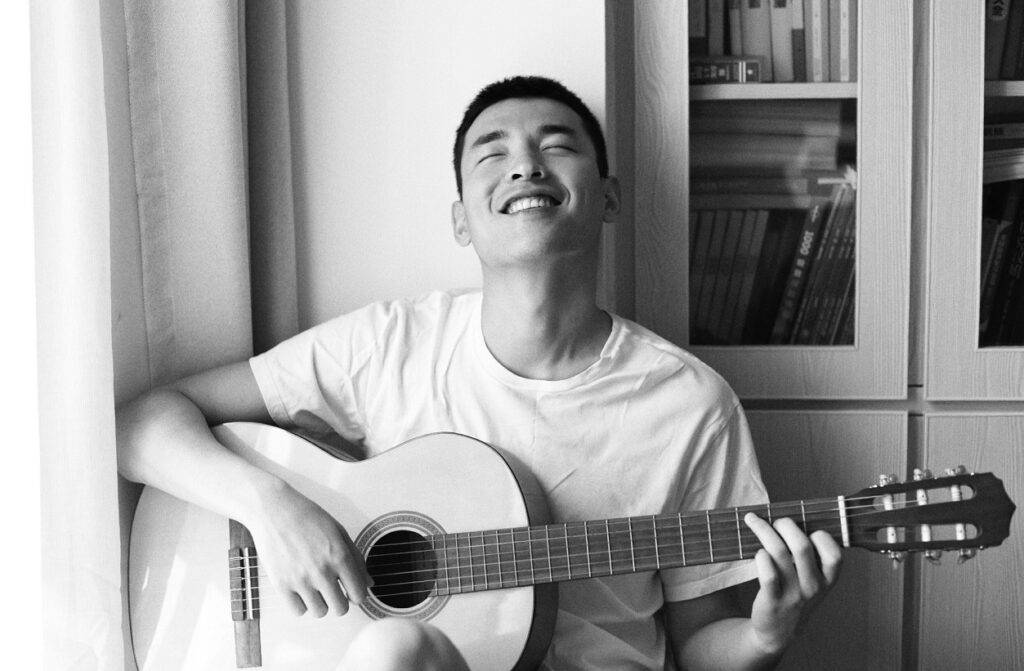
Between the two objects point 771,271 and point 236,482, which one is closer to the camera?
point 236,482

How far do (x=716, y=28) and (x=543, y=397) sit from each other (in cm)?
63

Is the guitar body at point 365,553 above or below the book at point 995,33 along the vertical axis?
below

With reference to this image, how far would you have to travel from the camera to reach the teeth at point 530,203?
117cm

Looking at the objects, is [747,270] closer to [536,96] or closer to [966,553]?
[536,96]

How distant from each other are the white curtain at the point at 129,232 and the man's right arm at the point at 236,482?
0.18ft

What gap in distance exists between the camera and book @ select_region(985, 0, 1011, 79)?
132 centimetres

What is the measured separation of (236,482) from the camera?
1083 millimetres

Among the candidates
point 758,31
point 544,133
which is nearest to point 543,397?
point 544,133

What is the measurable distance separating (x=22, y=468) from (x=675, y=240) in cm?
93

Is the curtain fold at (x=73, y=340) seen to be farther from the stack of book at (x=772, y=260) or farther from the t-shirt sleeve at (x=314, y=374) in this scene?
the stack of book at (x=772, y=260)

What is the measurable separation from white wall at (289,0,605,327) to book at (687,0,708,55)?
175 millimetres

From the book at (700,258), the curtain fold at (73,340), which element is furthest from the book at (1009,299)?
the curtain fold at (73,340)

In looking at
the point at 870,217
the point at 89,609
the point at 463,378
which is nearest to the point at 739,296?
the point at 870,217

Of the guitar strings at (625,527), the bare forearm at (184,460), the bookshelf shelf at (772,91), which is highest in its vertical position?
the bookshelf shelf at (772,91)
